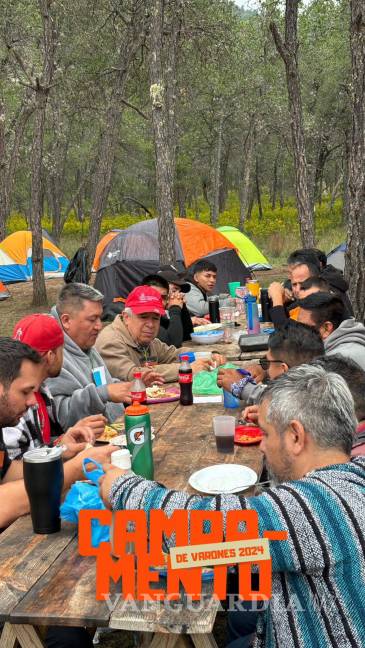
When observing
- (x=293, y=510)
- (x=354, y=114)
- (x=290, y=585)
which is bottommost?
(x=290, y=585)

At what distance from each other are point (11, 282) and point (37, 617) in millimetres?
16210

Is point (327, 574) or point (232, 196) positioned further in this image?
point (232, 196)

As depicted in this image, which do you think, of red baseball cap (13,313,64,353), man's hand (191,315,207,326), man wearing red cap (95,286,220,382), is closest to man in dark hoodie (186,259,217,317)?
man's hand (191,315,207,326)

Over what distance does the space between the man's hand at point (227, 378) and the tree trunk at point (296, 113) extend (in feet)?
23.4

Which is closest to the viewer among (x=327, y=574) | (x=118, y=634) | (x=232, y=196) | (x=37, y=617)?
(x=327, y=574)

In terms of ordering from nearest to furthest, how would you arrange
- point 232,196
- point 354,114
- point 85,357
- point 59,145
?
point 85,357
point 354,114
point 59,145
point 232,196

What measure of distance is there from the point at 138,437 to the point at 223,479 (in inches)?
14.2

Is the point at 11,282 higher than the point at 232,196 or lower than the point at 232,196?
lower

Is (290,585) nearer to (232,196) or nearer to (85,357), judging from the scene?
(85,357)

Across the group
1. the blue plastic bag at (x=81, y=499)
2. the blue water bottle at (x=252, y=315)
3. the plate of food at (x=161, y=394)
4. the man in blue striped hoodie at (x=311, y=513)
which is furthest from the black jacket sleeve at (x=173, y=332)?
the man in blue striped hoodie at (x=311, y=513)

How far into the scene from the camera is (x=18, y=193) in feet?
108

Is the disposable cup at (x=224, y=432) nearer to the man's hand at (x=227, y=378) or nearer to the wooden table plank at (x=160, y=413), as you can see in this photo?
the wooden table plank at (x=160, y=413)

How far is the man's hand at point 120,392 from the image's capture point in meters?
3.51

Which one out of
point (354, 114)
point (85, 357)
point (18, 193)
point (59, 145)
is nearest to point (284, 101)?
point (59, 145)
